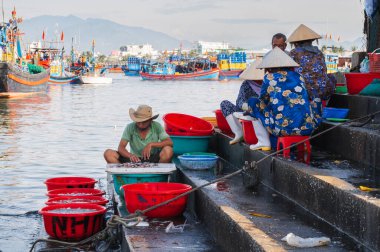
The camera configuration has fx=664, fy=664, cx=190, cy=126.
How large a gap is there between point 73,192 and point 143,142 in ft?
3.13

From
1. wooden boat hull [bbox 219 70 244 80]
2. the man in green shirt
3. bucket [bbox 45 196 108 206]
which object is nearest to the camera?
bucket [bbox 45 196 108 206]

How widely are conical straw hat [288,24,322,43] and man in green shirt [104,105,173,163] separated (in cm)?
184

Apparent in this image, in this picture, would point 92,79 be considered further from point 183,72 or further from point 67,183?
point 67,183

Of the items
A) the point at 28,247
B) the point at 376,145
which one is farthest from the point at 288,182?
the point at 28,247

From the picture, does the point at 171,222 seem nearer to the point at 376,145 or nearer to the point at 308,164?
the point at 308,164

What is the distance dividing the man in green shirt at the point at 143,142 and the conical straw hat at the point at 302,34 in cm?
184

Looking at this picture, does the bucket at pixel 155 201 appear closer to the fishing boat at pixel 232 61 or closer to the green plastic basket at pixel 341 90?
the green plastic basket at pixel 341 90

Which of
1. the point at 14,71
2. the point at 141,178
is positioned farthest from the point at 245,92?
the point at 14,71

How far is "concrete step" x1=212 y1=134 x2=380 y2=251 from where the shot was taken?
3.98 metres

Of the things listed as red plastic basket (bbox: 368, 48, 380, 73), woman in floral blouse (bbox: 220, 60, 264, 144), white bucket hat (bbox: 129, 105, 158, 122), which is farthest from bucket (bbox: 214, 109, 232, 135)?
red plastic basket (bbox: 368, 48, 380, 73)

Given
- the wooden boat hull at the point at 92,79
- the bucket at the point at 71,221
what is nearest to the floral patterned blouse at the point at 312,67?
the bucket at the point at 71,221

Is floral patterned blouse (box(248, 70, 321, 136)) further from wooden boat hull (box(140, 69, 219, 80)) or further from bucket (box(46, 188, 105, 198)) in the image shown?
wooden boat hull (box(140, 69, 219, 80))

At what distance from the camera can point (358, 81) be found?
784cm

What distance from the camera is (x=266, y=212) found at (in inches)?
199
